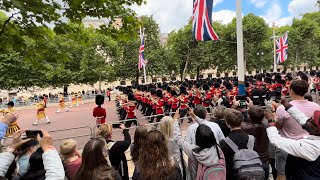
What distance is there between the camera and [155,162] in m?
2.83

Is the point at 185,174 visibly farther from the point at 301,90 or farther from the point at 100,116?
the point at 100,116

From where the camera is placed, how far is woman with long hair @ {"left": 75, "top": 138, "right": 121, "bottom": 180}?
265 centimetres

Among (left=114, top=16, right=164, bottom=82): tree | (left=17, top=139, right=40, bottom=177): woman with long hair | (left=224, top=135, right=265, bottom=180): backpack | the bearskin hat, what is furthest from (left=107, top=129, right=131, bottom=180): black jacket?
(left=114, top=16, right=164, bottom=82): tree

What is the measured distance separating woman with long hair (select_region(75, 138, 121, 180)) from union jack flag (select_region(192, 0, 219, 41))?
6.93 meters

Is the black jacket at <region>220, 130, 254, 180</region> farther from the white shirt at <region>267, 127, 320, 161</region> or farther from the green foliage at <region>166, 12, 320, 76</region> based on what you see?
the green foliage at <region>166, 12, 320, 76</region>

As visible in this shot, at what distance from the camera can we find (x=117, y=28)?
13.1 feet

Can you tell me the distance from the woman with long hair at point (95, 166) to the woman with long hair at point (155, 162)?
271mm

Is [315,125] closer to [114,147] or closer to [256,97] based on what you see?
[114,147]

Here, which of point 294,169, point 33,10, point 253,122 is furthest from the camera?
point 253,122

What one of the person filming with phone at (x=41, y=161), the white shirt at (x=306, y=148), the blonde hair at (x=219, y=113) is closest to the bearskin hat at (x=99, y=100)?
the blonde hair at (x=219, y=113)

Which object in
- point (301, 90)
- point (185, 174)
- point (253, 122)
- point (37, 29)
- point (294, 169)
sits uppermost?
point (37, 29)

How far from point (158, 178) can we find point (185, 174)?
1.70 metres

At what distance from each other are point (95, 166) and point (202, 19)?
7116 mm

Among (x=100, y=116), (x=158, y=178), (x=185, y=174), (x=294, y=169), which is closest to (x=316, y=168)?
(x=294, y=169)
